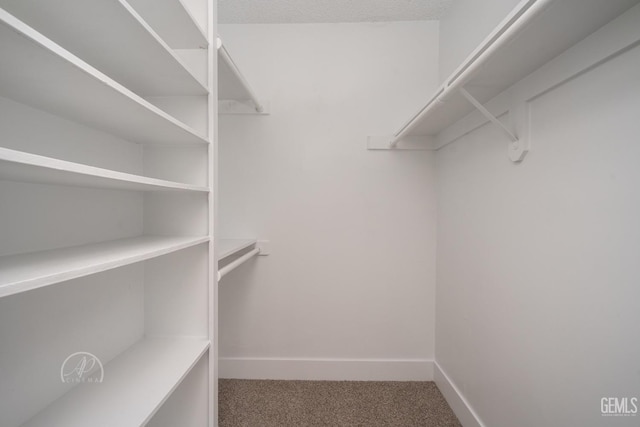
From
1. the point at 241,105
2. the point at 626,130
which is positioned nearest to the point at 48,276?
the point at 626,130

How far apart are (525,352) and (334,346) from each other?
107 cm

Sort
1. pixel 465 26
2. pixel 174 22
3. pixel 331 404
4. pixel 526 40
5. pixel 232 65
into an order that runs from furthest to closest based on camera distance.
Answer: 1. pixel 331 404
2. pixel 465 26
3. pixel 232 65
4. pixel 174 22
5. pixel 526 40

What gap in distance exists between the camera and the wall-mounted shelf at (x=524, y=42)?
56 cm

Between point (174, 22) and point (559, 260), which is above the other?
point (174, 22)

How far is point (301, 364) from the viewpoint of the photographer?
1.62 meters

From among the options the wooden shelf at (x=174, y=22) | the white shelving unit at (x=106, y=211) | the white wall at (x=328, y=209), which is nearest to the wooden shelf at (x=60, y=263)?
the white shelving unit at (x=106, y=211)

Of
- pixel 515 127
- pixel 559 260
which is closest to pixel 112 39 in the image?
pixel 515 127

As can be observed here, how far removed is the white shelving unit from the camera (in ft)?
1.79

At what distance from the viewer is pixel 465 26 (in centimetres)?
131

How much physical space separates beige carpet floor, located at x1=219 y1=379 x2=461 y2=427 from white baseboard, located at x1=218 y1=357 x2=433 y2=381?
35 mm

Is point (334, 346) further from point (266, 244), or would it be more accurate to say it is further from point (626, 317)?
point (626, 317)

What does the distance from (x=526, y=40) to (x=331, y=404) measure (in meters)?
1.84

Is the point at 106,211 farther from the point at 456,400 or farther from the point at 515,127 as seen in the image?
the point at 456,400

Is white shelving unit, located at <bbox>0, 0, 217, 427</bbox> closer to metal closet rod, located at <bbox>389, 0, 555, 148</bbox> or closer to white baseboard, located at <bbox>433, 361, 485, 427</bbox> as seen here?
metal closet rod, located at <bbox>389, 0, 555, 148</bbox>
